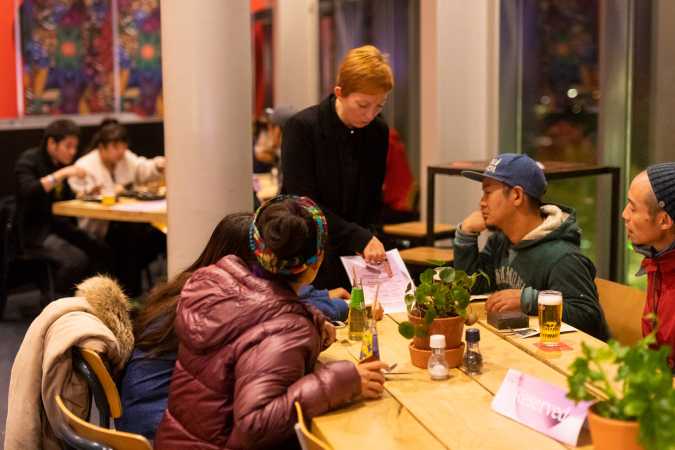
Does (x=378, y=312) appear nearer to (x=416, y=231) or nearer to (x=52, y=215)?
(x=416, y=231)

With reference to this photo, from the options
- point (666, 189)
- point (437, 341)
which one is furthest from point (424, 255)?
point (437, 341)

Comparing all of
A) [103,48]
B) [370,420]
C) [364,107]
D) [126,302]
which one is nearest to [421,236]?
[364,107]

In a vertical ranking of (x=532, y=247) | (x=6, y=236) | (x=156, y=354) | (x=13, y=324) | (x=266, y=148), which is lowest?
(x=13, y=324)

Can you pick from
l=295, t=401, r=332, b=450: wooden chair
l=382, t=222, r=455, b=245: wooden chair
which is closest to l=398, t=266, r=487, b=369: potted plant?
l=295, t=401, r=332, b=450: wooden chair

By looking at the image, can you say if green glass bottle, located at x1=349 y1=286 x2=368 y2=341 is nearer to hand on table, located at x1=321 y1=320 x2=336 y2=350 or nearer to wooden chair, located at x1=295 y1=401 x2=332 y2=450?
hand on table, located at x1=321 y1=320 x2=336 y2=350

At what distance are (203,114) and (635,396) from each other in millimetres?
3025

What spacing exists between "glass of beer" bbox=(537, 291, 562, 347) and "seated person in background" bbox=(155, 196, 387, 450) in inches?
26.2

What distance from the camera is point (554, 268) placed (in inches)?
135

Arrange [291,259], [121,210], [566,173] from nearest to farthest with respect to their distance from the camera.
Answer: [291,259] → [566,173] → [121,210]

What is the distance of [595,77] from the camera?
675cm

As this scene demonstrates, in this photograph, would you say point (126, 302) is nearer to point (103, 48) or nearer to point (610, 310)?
point (610, 310)

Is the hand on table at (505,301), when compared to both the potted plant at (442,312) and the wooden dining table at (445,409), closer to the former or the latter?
the wooden dining table at (445,409)

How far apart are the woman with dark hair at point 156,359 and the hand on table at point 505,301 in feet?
3.11

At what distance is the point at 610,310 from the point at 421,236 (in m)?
3.21
